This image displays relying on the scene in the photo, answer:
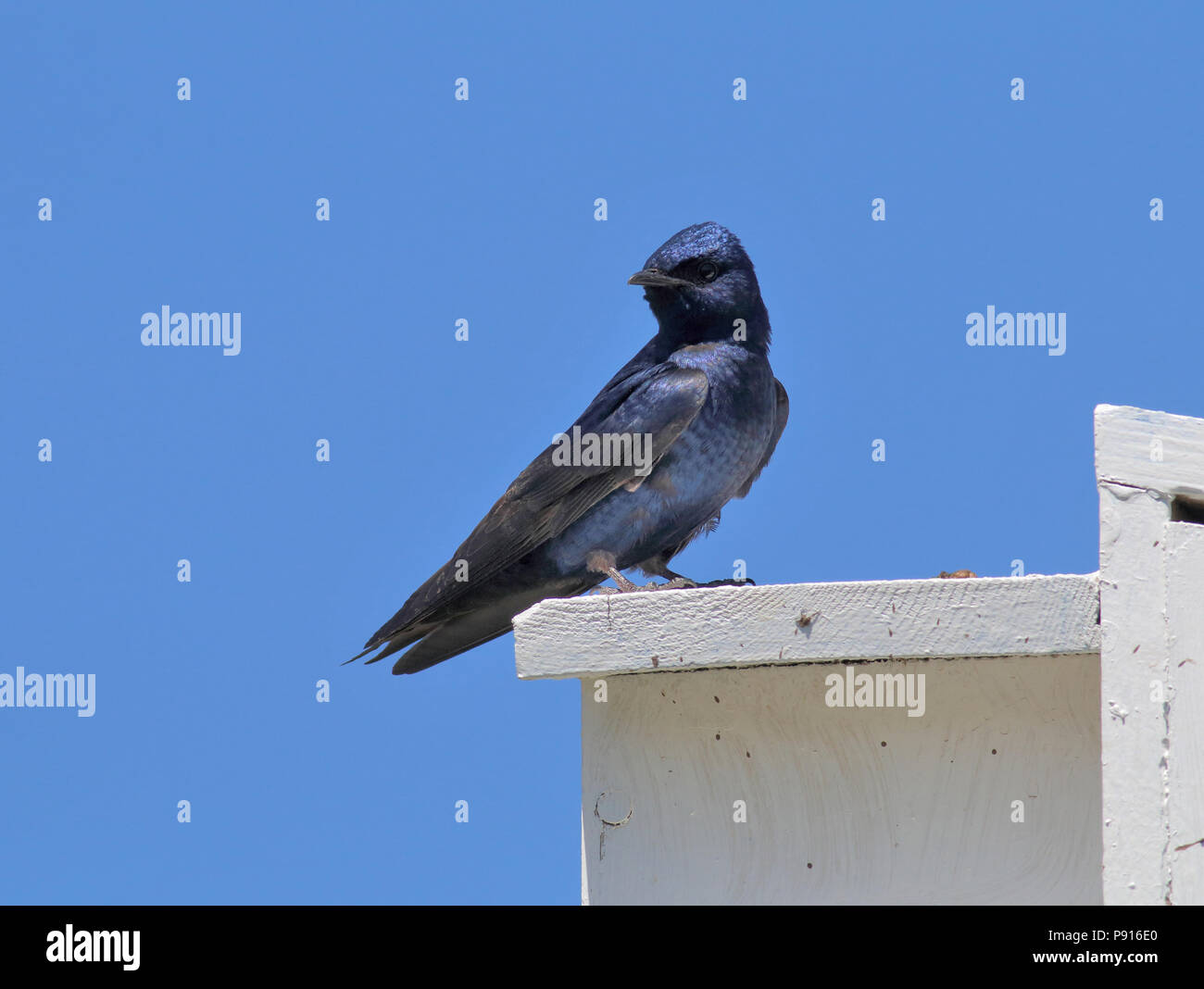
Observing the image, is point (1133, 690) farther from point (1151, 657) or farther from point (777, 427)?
point (777, 427)

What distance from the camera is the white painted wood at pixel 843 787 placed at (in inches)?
145

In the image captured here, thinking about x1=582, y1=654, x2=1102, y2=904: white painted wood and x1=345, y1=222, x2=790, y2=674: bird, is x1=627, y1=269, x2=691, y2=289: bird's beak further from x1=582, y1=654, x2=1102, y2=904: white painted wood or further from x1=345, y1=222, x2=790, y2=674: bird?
x1=582, y1=654, x2=1102, y2=904: white painted wood

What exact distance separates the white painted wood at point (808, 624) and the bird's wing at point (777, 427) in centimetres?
229

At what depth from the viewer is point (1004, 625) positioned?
3539 mm

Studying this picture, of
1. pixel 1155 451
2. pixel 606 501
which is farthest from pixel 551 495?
pixel 1155 451

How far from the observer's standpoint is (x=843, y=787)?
386 centimetres

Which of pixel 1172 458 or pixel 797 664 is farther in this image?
pixel 797 664

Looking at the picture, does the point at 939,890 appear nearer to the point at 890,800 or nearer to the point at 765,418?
the point at 890,800

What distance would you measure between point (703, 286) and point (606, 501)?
0.93 m

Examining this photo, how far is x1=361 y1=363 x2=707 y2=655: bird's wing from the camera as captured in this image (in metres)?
5.36

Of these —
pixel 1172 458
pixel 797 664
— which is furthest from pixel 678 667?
pixel 1172 458

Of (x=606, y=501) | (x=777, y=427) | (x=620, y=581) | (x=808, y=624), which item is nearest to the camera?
(x=808, y=624)
